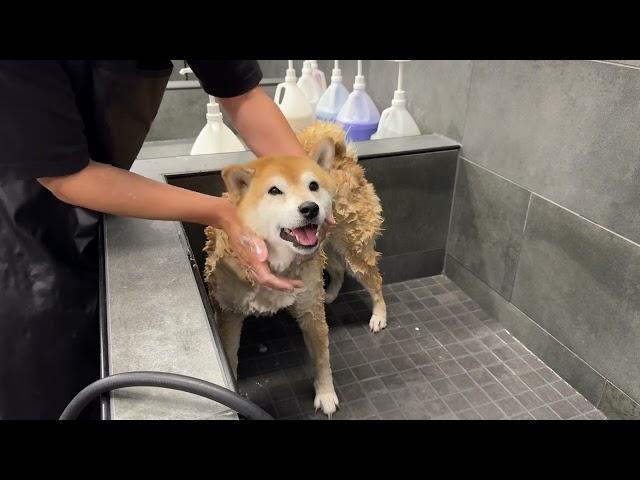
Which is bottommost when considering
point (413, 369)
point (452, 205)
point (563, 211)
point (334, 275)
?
point (413, 369)

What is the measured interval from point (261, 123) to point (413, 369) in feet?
2.24

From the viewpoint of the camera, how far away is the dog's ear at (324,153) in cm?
87

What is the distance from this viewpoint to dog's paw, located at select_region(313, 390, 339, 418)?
1.06m

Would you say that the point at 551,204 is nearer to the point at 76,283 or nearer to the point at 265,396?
the point at 265,396

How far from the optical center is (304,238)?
79 cm

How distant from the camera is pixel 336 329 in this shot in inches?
52.6

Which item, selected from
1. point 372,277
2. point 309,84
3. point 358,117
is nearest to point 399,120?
point 358,117

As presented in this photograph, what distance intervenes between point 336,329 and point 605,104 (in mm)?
803

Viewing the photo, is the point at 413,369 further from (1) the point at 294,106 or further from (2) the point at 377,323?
(1) the point at 294,106

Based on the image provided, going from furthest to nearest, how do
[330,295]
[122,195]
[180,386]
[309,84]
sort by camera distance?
[309,84], [330,295], [122,195], [180,386]

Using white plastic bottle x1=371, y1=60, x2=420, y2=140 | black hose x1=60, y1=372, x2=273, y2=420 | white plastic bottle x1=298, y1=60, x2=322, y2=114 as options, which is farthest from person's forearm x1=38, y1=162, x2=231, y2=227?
white plastic bottle x1=298, y1=60, x2=322, y2=114

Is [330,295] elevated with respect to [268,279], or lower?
lower

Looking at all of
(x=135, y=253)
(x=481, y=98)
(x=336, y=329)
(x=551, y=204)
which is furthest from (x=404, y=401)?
(x=481, y=98)

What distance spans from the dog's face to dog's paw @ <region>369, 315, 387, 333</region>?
57 centimetres
